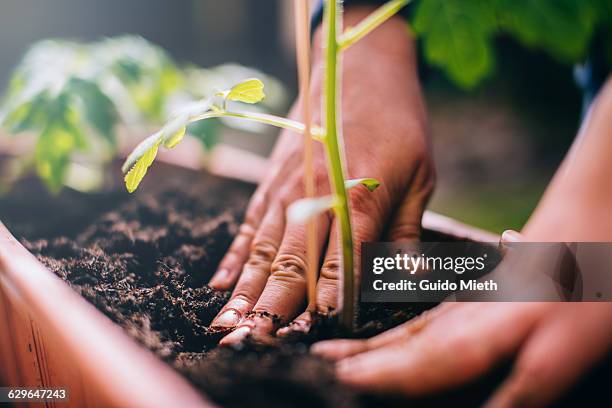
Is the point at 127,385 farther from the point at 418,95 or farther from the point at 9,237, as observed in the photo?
the point at 418,95

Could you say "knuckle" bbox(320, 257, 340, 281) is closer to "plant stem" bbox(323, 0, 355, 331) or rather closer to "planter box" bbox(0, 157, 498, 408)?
"plant stem" bbox(323, 0, 355, 331)

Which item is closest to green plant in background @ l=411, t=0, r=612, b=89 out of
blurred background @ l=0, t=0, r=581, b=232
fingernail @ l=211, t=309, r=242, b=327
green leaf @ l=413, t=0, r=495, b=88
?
green leaf @ l=413, t=0, r=495, b=88

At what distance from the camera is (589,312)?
49cm

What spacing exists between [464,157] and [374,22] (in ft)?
8.35

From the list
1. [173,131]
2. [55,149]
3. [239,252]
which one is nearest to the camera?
[173,131]

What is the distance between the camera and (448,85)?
10.7ft

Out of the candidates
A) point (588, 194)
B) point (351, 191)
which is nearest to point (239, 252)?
point (351, 191)

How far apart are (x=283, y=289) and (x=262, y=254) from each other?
128mm

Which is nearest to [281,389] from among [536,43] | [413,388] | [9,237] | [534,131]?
[413,388]

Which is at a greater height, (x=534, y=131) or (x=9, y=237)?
(x=534, y=131)

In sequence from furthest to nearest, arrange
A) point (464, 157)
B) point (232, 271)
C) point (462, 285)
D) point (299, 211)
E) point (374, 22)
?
point (464, 157) → point (232, 271) → point (462, 285) → point (374, 22) → point (299, 211)

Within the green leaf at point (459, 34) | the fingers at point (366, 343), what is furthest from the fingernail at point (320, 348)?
the green leaf at point (459, 34)

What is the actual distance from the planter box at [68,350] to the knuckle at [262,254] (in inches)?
10.2

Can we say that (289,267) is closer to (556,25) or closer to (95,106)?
(556,25)
